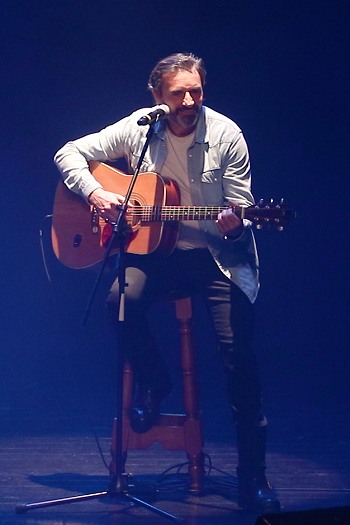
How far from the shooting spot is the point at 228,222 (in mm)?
3389

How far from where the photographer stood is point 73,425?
4.85 meters

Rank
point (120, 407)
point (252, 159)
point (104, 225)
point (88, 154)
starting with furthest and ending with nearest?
point (252, 159) < point (88, 154) < point (104, 225) < point (120, 407)

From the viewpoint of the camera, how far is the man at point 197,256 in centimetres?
351

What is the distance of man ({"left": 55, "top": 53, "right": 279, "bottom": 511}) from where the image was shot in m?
3.51

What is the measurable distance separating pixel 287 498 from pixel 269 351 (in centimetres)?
192

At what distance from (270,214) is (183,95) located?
64 cm

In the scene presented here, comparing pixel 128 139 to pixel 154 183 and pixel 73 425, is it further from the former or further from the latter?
pixel 73 425

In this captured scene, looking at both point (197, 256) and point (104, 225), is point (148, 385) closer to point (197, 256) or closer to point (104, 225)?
point (197, 256)

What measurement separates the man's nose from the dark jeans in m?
0.64

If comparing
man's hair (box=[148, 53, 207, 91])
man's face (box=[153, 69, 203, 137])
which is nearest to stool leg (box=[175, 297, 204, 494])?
man's face (box=[153, 69, 203, 137])

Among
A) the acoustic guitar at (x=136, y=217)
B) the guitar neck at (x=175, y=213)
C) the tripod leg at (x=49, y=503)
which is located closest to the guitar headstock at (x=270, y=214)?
the acoustic guitar at (x=136, y=217)

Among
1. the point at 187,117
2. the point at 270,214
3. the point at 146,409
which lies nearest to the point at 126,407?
the point at 146,409

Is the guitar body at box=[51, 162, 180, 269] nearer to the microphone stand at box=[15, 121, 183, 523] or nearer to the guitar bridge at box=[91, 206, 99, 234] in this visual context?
the guitar bridge at box=[91, 206, 99, 234]

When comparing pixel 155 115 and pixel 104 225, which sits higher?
pixel 155 115
